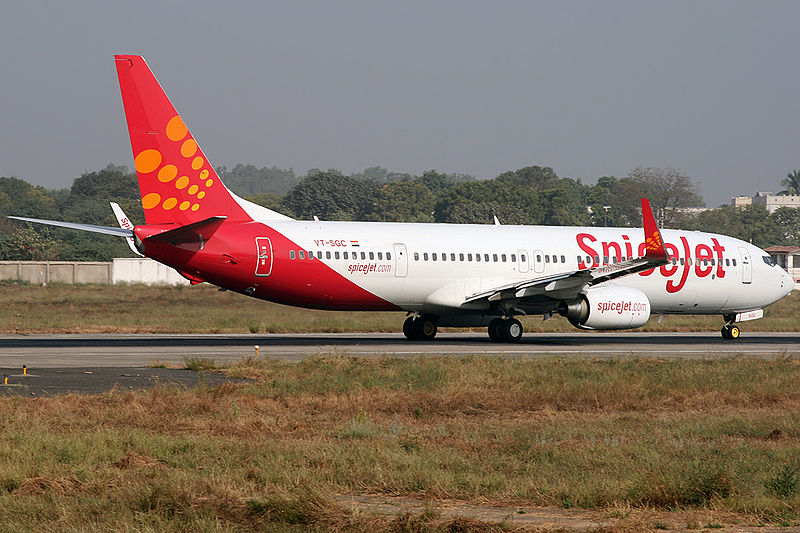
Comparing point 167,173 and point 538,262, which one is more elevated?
point 167,173

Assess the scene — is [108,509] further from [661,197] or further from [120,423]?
[661,197]

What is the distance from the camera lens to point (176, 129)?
28797 mm

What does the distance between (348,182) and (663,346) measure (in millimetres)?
104393

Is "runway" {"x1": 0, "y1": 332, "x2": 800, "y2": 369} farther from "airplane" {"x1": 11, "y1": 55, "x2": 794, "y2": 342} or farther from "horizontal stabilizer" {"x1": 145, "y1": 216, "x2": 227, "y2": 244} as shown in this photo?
"horizontal stabilizer" {"x1": 145, "y1": 216, "x2": 227, "y2": 244}

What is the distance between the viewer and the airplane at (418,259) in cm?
2861

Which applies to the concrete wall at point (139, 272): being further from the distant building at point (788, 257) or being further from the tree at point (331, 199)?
the distant building at point (788, 257)

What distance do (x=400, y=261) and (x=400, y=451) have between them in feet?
63.4

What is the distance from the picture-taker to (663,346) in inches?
1303

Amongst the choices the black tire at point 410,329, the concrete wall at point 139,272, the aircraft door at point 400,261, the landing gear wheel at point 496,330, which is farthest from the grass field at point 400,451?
the concrete wall at point 139,272

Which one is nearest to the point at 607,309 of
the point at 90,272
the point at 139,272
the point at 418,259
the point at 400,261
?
the point at 418,259

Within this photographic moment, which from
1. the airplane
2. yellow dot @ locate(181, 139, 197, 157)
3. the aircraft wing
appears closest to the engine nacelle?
the airplane

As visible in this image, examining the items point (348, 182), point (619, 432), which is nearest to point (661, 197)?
point (348, 182)

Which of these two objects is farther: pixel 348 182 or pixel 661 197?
pixel 348 182

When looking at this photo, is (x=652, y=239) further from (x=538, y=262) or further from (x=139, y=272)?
(x=139, y=272)
